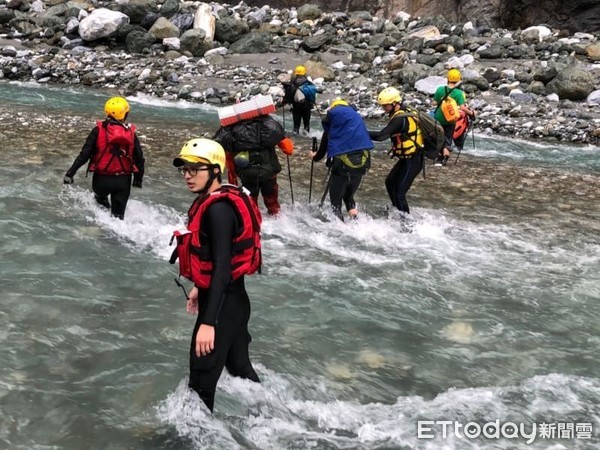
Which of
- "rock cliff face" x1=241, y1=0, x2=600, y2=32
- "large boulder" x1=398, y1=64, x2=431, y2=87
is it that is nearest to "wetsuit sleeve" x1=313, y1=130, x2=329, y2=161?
"large boulder" x1=398, y1=64, x2=431, y2=87

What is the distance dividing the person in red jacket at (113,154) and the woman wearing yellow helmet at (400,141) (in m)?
3.51

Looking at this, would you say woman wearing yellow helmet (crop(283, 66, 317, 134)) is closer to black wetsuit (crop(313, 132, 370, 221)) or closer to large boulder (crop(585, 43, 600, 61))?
black wetsuit (crop(313, 132, 370, 221))

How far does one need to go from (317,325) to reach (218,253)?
2.82 m

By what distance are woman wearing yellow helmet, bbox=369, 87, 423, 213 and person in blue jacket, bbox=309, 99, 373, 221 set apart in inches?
10.3

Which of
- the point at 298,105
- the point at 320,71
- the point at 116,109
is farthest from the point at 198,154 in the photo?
the point at 320,71

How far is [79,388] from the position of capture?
493 cm

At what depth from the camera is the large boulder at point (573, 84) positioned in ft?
69.7

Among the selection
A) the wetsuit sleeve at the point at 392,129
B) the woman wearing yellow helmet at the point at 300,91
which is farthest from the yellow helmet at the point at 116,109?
the woman wearing yellow helmet at the point at 300,91

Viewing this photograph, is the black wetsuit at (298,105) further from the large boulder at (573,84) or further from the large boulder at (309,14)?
the large boulder at (309,14)

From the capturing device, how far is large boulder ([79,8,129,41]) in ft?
94.9

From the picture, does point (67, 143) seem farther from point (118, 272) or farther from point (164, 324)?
point (164, 324)

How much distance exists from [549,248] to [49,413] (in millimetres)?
7349

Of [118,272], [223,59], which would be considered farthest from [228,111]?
[223,59]

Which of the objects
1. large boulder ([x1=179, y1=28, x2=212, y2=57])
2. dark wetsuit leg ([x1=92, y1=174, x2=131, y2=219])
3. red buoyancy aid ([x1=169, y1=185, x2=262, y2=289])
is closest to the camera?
red buoyancy aid ([x1=169, y1=185, x2=262, y2=289])
